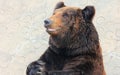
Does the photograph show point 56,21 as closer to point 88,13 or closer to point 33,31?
point 88,13

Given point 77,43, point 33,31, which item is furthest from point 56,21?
→ point 33,31

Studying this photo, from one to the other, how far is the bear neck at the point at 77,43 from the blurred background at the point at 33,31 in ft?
8.15

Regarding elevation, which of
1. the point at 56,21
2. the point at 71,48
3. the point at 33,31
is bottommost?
the point at 33,31

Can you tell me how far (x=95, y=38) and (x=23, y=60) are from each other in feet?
9.82

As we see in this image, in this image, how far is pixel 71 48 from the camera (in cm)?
520

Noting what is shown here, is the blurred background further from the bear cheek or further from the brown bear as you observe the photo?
the bear cheek

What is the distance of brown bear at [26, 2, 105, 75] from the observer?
5125mm

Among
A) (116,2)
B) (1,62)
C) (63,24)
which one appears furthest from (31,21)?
(63,24)

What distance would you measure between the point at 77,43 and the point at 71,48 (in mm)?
71

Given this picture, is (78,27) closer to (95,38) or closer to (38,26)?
(95,38)

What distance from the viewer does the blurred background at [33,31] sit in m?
7.85

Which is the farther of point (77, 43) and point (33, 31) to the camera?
point (33, 31)

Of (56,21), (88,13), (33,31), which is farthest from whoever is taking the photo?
(33,31)

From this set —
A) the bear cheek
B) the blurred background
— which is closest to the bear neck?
the bear cheek
